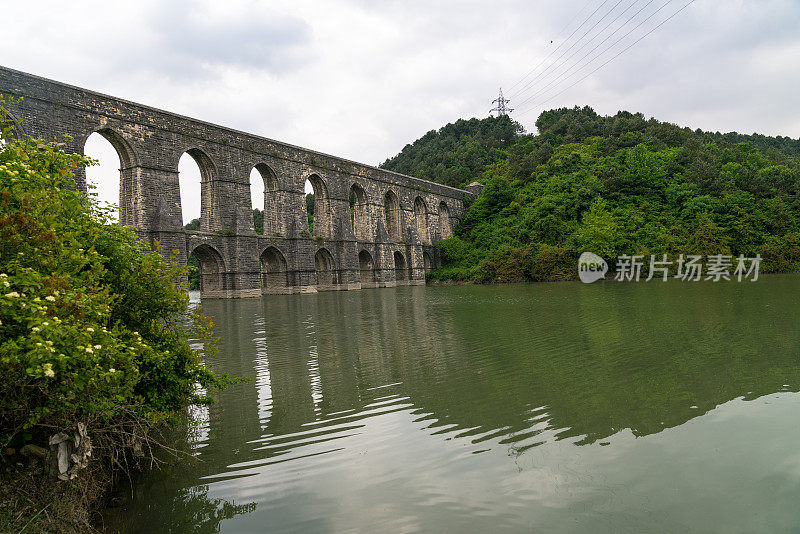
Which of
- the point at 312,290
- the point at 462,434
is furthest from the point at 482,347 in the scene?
the point at 312,290

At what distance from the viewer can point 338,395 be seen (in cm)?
586

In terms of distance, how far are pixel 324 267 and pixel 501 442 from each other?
30161 millimetres

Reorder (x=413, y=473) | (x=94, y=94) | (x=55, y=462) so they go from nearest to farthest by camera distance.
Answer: (x=55, y=462), (x=413, y=473), (x=94, y=94)

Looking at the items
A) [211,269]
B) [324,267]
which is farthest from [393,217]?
[211,269]

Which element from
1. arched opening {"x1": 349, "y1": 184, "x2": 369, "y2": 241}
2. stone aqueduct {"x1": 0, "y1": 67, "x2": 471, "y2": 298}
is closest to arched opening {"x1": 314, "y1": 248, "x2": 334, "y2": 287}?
stone aqueduct {"x1": 0, "y1": 67, "x2": 471, "y2": 298}

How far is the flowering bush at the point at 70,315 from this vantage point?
266cm

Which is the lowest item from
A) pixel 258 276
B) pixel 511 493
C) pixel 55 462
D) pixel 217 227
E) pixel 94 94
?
pixel 511 493

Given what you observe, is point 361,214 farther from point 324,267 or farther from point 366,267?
point 324,267

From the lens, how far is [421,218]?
1821 inches

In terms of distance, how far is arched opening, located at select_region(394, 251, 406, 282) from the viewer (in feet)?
138

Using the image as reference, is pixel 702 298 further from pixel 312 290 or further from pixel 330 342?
pixel 312 290

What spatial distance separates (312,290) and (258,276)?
4103mm

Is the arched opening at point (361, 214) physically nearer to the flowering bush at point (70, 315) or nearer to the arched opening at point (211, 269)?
the arched opening at point (211, 269)

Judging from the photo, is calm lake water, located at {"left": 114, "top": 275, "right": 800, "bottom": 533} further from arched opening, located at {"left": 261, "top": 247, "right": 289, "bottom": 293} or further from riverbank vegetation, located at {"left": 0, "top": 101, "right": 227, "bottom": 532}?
arched opening, located at {"left": 261, "top": 247, "right": 289, "bottom": 293}
